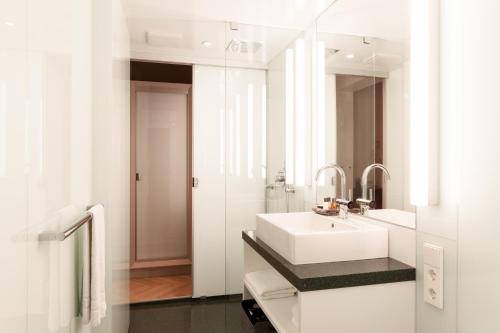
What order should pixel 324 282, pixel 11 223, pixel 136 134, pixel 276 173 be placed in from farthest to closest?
pixel 136 134
pixel 276 173
pixel 324 282
pixel 11 223

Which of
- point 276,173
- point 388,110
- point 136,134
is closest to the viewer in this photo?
point 388,110

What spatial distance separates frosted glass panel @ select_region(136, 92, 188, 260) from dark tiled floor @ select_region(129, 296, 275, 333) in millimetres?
986

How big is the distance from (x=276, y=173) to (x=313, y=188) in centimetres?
48

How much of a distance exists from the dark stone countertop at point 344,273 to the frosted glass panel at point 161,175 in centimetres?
263

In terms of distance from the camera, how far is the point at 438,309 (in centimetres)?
129

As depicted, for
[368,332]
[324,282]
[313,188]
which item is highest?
[313,188]

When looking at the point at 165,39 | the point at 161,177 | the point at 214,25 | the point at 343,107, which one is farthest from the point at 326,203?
the point at 161,177

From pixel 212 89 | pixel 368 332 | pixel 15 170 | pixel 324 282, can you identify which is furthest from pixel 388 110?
pixel 212 89

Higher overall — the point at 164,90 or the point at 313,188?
the point at 164,90

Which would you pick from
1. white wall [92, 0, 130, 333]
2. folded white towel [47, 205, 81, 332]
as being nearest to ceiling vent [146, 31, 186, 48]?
white wall [92, 0, 130, 333]

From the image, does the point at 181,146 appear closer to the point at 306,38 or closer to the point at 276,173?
the point at 276,173

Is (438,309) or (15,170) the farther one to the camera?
(438,309)

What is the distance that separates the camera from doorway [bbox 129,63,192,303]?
12.4 ft

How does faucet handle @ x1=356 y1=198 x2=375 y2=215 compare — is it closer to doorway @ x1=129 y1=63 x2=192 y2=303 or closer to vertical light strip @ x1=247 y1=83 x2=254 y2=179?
vertical light strip @ x1=247 y1=83 x2=254 y2=179
